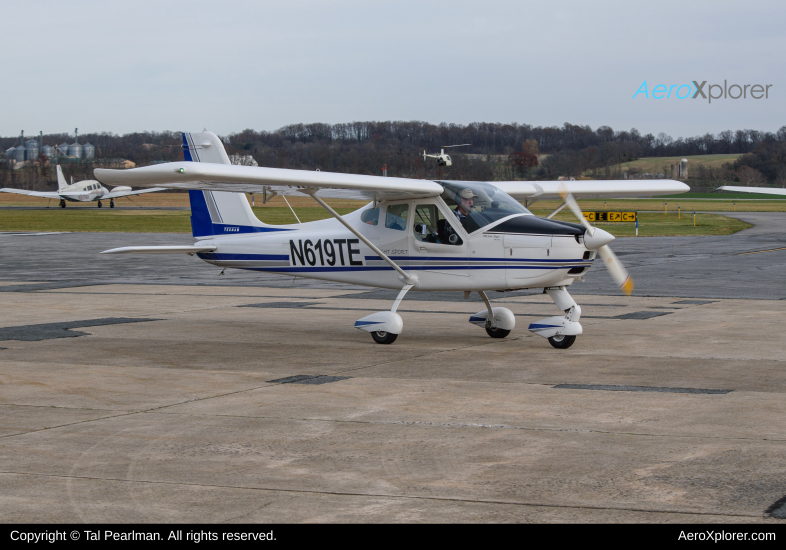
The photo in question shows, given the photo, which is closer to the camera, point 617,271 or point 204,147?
point 617,271

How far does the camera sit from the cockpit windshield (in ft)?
39.9

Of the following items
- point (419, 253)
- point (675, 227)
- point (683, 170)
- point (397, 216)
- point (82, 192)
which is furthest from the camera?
point (683, 170)

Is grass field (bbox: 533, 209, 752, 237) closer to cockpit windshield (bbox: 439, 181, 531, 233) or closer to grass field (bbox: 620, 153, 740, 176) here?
cockpit windshield (bbox: 439, 181, 531, 233)

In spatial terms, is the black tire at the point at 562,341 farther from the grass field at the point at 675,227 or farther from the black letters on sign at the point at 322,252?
the grass field at the point at 675,227

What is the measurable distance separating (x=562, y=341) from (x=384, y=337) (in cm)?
253

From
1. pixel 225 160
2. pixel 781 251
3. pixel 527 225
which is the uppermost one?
pixel 225 160

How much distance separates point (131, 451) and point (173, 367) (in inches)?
158

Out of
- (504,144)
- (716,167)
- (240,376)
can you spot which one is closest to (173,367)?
(240,376)

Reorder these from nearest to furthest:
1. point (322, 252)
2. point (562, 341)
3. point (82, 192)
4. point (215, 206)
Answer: point (562, 341), point (322, 252), point (215, 206), point (82, 192)

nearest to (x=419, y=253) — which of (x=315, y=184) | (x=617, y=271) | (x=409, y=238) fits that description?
(x=409, y=238)

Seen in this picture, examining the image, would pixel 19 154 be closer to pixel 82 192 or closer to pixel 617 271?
pixel 82 192

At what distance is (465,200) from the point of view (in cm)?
1227
